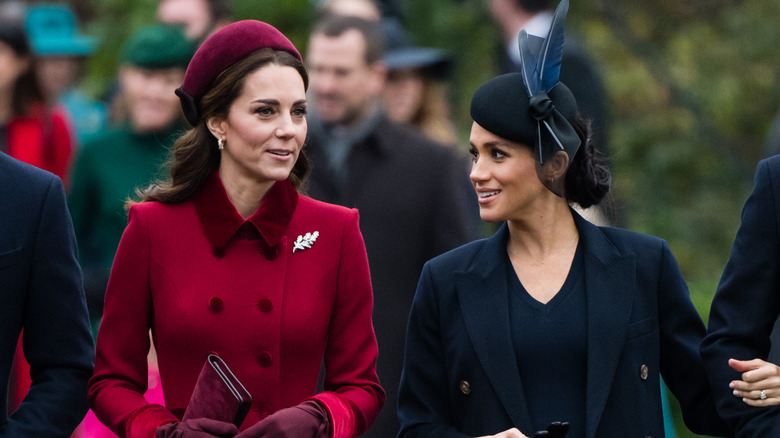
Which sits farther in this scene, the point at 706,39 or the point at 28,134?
the point at 706,39

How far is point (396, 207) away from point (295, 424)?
8.61ft

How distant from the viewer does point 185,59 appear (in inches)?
286

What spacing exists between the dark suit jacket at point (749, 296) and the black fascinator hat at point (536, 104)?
628mm

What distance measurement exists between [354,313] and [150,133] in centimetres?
279

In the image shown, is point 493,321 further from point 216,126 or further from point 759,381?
point 216,126

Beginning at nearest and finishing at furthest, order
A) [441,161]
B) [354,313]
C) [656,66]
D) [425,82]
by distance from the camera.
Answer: [354,313] < [441,161] < [425,82] < [656,66]

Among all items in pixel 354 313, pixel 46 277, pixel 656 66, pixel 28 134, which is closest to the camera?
pixel 46 277

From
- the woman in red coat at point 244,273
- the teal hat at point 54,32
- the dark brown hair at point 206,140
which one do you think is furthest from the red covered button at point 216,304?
the teal hat at point 54,32

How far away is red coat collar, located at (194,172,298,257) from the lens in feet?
15.4

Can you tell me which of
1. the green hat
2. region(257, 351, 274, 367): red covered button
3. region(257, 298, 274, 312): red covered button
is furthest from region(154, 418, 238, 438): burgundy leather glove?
the green hat

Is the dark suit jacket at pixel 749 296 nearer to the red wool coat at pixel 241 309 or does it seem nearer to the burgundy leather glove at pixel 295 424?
the red wool coat at pixel 241 309

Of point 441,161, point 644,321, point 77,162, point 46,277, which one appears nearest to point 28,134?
point 77,162

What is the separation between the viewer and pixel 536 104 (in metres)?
4.76

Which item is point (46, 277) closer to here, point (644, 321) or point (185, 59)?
point (644, 321)
